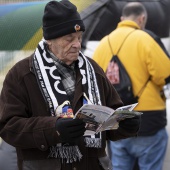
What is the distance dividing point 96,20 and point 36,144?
4.02 m

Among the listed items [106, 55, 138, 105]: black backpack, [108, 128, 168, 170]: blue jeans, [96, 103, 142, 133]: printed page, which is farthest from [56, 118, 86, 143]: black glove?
[108, 128, 168, 170]: blue jeans

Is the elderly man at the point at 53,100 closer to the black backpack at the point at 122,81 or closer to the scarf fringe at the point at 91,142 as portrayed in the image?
the scarf fringe at the point at 91,142

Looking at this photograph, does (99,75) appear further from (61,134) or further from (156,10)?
(156,10)

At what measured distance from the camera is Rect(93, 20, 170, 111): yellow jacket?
433cm

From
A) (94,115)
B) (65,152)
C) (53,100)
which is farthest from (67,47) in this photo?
(65,152)

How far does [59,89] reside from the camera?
272 centimetres

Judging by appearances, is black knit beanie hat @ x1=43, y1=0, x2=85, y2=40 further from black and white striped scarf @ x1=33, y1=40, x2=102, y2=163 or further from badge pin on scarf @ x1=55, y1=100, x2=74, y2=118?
badge pin on scarf @ x1=55, y1=100, x2=74, y2=118

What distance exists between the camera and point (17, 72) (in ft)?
8.93

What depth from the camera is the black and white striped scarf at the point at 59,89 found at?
2670 mm

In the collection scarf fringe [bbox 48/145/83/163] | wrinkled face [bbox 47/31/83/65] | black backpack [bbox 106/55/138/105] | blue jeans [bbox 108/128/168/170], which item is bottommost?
blue jeans [bbox 108/128/168/170]

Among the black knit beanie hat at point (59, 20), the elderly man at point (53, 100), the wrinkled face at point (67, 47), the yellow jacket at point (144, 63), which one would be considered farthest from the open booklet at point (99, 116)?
the yellow jacket at point (144, 63)

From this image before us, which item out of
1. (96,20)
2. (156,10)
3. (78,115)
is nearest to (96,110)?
(78,115)

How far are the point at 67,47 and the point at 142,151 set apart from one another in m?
2.03

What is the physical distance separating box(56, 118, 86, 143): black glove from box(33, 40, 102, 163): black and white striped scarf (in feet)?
0.54
